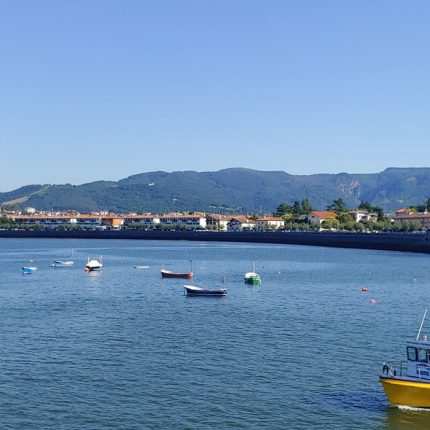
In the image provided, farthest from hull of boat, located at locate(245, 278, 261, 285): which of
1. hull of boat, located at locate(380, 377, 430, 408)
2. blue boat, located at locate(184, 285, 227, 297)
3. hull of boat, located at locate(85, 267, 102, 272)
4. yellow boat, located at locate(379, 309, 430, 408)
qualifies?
hull of boat, located at locate(380, 377, 430, 408)

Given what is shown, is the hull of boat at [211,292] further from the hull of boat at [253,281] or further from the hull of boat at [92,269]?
the hull of boat at [92,269]

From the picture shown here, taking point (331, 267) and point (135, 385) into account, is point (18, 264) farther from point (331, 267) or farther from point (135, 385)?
point (135, 385)

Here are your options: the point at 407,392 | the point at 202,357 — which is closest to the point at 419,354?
the point at 407,392

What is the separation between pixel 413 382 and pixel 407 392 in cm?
61

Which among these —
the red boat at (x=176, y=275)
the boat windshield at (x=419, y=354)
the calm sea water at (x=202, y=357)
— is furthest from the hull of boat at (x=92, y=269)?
the boat windshield at (x=419, y=354)

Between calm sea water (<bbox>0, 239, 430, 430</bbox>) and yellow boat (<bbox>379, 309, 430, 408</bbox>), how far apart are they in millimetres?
623

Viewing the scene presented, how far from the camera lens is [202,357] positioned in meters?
48.5

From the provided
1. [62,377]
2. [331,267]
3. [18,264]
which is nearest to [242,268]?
[331,267]

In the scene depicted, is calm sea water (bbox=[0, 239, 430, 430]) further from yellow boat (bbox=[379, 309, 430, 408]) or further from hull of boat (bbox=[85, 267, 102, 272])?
hull of boat (bbox=[85, 267, 102, 272])

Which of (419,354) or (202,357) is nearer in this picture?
(419,354)

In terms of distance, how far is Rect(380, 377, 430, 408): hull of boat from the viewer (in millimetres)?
36791

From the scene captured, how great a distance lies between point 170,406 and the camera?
3775 centimetres

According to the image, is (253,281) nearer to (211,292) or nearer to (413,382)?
(211,292)

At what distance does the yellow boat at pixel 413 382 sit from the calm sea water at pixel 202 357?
2.04ft
